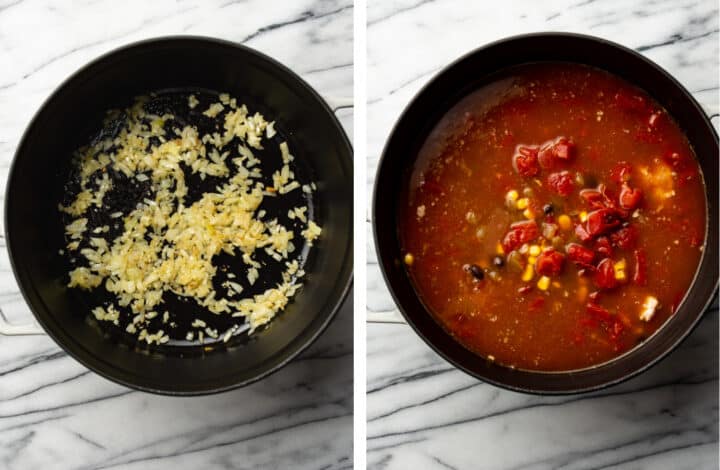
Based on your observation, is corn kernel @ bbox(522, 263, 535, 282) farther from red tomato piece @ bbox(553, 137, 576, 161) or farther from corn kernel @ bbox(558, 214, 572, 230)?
red tomato piece @ bbox(553, 137, 576, 161)

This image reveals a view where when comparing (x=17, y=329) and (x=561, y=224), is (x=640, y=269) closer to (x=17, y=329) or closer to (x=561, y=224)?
(x=561, y=224)

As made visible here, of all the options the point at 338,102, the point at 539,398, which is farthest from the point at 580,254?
the point at 338,102

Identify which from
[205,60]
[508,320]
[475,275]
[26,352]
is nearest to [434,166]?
[475,275]

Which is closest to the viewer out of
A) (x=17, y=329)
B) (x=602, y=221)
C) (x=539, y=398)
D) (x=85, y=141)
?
(x=602, y=221)

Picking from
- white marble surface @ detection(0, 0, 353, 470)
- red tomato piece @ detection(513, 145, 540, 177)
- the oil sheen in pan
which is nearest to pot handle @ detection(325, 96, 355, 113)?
white marble surface @ detection(0, 0, 353, 470)

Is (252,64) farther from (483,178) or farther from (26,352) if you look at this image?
(26,352)

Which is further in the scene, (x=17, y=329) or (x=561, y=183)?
(x=17, y=329)
